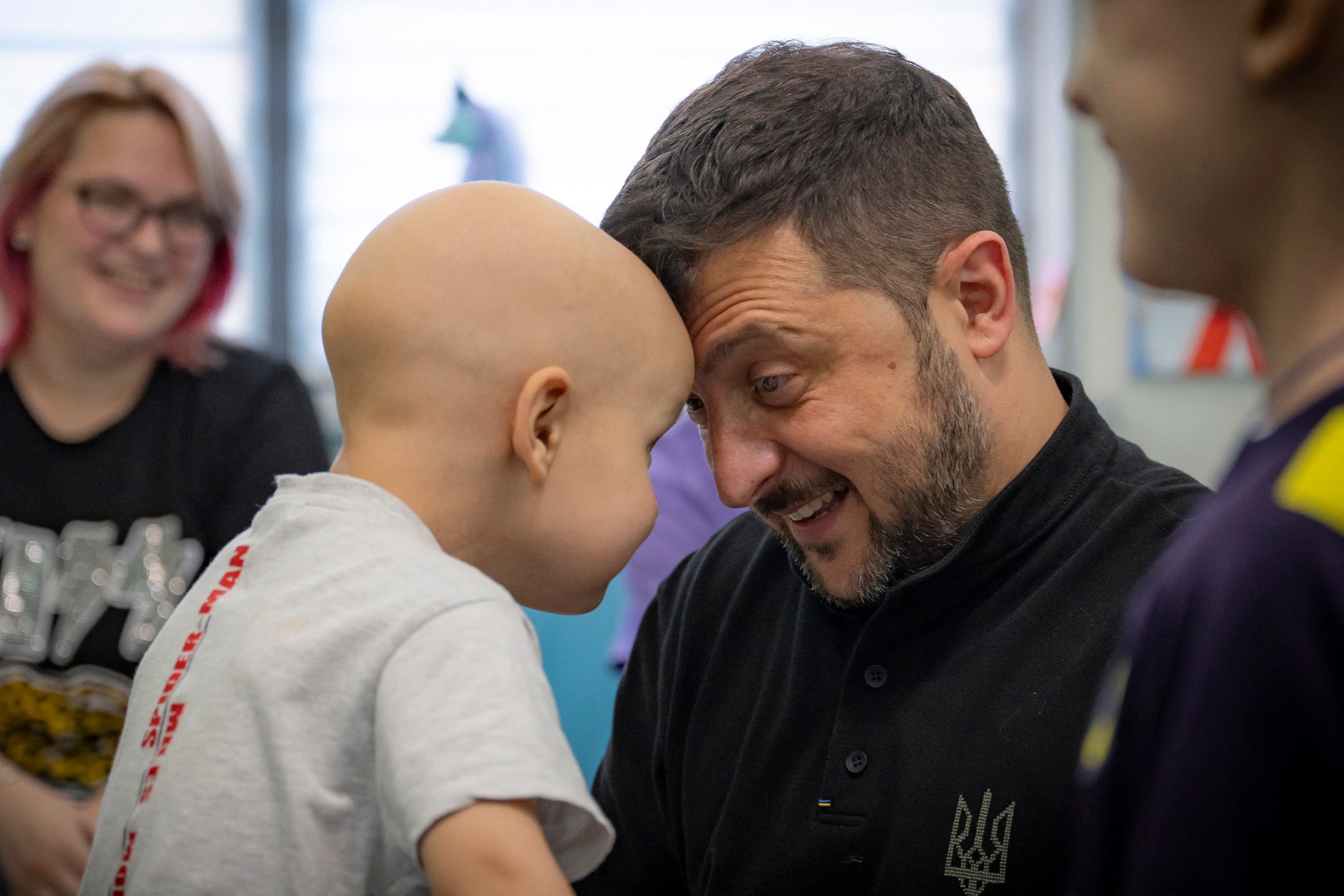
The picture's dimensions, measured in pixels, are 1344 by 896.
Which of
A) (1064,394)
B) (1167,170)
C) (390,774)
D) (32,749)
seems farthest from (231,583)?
(32,749)

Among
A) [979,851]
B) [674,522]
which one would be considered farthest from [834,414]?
[674,522]

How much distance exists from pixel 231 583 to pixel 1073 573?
80cm

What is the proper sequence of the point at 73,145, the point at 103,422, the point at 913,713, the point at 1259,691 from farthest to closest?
the point at 73,145
the point at 103,422
the point at 913,713
the point at 1259,691

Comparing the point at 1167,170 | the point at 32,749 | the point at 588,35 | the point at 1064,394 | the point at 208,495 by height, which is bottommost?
the point at 32,749

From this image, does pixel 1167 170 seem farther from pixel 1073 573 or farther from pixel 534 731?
pixel 1073 573

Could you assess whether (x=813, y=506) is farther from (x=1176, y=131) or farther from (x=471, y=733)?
(x=1176, y=131)

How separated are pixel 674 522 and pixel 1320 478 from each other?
1.83 meters

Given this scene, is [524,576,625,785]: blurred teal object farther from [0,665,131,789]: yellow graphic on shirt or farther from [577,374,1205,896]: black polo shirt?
[577,374,1205,896]: black polo shirt

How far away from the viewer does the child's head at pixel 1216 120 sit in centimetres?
49

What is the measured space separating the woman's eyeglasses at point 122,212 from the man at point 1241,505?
1937 millimetres

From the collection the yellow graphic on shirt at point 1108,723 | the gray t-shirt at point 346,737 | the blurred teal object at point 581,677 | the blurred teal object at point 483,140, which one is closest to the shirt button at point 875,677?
the gray t-shirt at point 346,737

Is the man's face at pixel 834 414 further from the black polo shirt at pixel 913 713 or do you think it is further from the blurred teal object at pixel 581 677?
the blurred teal object at pixel 581 677

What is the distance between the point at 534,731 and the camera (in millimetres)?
798

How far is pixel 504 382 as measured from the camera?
102 cm
